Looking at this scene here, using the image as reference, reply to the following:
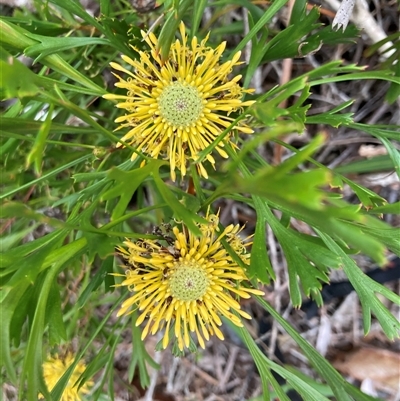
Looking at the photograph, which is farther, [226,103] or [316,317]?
[316,317]

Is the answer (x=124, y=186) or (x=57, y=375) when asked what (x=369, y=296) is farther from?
(x=57, y=375)

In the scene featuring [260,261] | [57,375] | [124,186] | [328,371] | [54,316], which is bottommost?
[57,375]

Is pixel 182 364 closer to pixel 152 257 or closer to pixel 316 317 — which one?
pixel 316 317

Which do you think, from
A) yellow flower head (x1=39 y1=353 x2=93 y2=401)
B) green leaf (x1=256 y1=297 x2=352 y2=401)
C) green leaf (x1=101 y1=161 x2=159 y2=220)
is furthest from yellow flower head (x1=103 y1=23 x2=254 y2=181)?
→ yellow flower head (x1=39 y1=353 x2=93 y2=401)

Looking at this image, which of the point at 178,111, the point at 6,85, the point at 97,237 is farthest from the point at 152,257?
the point at 6,85

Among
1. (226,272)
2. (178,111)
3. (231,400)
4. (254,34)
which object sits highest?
(254,34)

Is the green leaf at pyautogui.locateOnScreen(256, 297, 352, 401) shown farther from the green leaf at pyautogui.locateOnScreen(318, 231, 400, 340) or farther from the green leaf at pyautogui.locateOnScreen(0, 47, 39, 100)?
the green leaf at pyautogui.locateOnScreen(0, 47, 39, 100)

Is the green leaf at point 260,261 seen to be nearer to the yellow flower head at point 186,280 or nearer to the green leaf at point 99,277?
the yellow flower head at point 186,280

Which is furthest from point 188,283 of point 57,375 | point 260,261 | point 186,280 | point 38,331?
point 57,375
